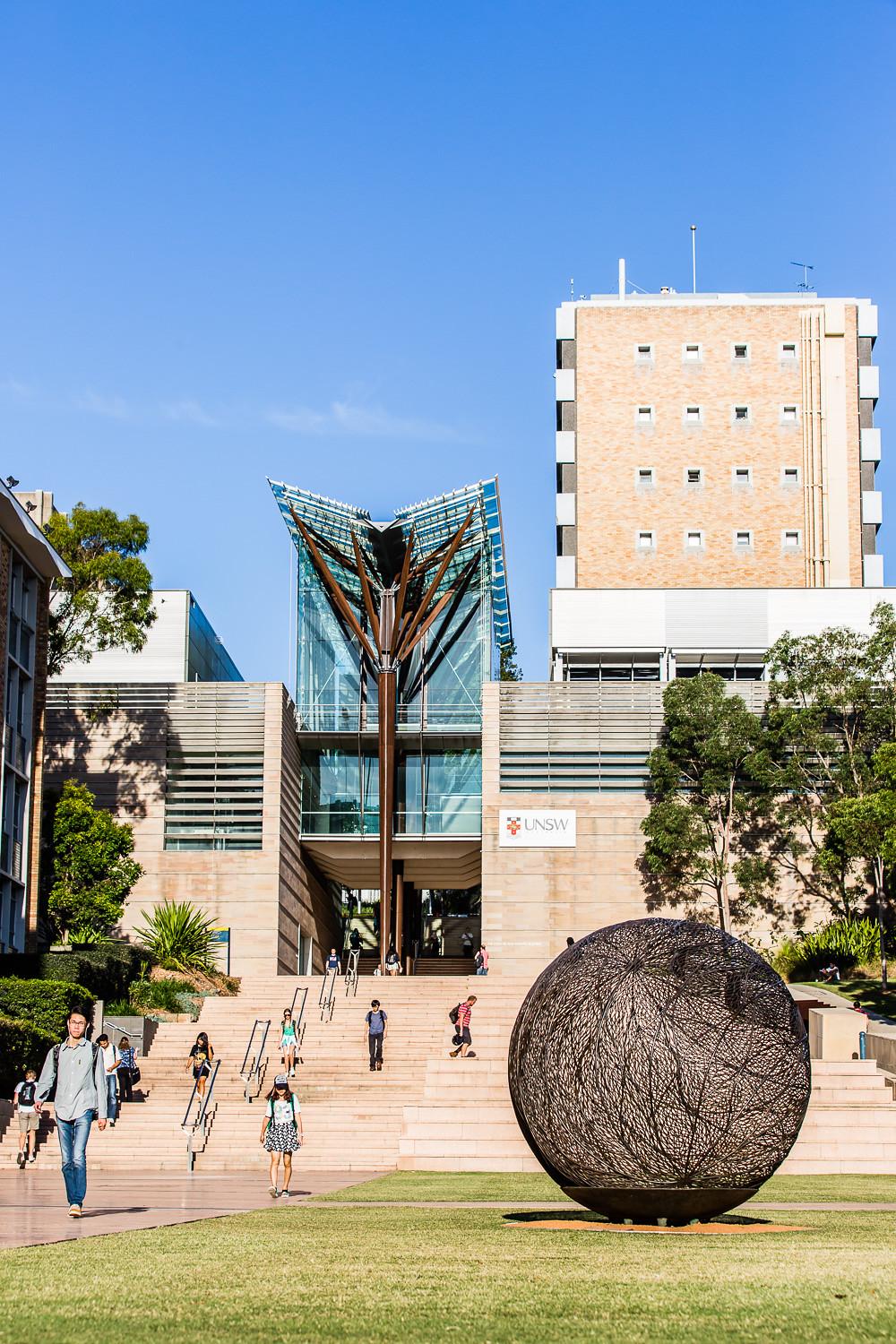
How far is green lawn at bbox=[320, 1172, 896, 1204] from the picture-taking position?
16.1 m

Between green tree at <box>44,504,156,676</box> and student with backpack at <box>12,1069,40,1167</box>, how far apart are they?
66.5 ft

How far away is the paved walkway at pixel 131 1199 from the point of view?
11.5m

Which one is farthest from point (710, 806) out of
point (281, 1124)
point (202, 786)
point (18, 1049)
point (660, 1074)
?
point (660, 1074)

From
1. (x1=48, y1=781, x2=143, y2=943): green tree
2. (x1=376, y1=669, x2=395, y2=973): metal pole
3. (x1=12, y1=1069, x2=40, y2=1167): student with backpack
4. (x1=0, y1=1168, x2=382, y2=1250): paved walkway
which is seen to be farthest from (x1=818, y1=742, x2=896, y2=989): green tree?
(x1=48, y1=781, x2=143, y2=943): green tree

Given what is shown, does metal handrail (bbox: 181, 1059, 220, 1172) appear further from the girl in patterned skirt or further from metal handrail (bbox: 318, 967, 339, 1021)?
metal handrail (bbox: 318, 967, 339, 1021)

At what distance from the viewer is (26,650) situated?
39.6 m

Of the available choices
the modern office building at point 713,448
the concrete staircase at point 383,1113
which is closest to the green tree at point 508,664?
the modern office building at point 713,448

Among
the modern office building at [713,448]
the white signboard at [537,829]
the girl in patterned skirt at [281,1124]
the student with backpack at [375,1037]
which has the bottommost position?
the student with backpack at [375,1037]

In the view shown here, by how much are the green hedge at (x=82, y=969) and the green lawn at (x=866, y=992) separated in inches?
684

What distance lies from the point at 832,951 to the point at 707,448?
909 inches

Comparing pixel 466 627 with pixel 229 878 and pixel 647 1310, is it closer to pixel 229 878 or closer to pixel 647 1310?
pixel 229 878

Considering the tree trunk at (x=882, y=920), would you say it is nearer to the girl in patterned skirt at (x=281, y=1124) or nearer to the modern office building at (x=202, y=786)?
the modern office building at (x=202, y=786)

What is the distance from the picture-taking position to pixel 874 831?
131ft

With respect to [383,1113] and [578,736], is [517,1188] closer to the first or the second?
[383,1113]
